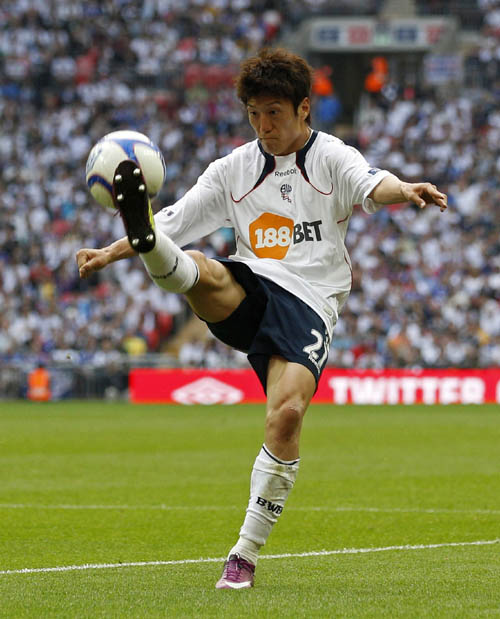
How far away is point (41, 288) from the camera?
3127cm

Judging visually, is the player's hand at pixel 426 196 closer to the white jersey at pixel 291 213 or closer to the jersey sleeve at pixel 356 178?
the jersey sleeve at pixel 356 178

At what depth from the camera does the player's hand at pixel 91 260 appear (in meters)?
5.95

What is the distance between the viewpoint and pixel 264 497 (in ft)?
19.6

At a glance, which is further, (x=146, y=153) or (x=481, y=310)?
(x=481, y=310)

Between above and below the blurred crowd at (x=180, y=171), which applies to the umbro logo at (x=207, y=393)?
below

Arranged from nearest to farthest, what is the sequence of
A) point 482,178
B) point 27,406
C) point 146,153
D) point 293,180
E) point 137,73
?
point 146,153 < point 293,180 < point 27,406 < point 482,178 < point 137,73

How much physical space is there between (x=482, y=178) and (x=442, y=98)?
4351mm

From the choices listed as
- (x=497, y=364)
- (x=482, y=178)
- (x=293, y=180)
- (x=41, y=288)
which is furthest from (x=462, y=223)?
(x=293, y=180)

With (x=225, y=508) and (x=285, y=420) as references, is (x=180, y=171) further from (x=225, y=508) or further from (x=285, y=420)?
(x=285, y=420)

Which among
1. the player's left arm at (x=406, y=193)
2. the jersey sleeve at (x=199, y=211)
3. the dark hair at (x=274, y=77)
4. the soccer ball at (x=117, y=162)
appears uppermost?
the dark hair at (x=274, y=77)

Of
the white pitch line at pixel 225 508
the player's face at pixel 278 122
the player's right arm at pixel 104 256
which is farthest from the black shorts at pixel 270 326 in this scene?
the white pitch line at pixel 225 508

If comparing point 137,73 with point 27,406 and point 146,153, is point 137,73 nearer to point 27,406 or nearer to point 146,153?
point 27,406

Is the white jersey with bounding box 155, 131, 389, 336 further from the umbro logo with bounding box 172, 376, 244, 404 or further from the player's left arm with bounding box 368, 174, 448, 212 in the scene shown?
the umbro logo with bounding box 172, 376, 244, 404

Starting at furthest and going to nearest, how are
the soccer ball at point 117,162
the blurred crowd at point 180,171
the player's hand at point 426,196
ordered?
the blurred crowd at point 180,171
the soccer ball at point 117,162
the player's hand at point 426,196
